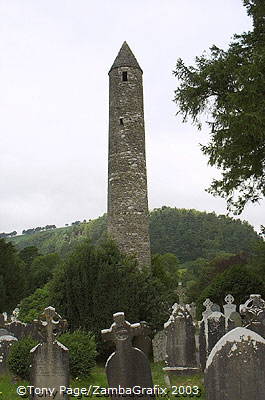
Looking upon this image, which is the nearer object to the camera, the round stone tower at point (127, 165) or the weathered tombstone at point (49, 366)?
the weathered tombstone at point (49, 366)

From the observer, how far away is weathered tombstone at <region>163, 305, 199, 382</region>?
1194cm

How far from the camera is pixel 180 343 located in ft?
39.6

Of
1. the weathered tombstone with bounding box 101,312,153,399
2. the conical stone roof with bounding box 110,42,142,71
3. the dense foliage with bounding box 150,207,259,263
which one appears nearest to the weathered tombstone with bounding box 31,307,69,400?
the weathered tombstone with bounding box 101,312,153,399

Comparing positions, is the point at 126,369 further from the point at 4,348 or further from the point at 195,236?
the point at 195,236

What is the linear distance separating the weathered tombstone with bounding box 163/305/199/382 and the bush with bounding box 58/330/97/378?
1.82 m

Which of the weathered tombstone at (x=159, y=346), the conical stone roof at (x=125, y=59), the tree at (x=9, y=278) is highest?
the conical stone roof at (x=125, y=59)

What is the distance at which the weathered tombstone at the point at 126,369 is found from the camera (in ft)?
24.4

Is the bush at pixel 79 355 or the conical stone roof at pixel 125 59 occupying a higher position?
the conical stone roof at pixel 125 59

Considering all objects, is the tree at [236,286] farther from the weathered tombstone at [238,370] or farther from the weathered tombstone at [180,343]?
the weathered tombstone at [238,370]

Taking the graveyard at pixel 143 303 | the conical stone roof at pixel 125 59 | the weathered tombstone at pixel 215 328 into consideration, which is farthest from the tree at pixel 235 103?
the conical stone roof at pixel 125 59

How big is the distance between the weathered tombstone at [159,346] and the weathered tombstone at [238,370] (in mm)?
10971

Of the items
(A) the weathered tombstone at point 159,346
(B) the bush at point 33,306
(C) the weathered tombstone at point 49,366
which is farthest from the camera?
(B) the bush at point 33,306

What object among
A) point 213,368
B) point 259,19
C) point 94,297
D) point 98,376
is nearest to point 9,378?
point 98,376

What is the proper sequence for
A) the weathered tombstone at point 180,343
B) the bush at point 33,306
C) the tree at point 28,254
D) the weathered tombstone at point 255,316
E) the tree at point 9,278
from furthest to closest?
the tree at point 28,254 < the tree at point 9,278 < the bush at point 33,306 < the weathered tombstone at point 180,343 < the weathered tombstone at point 255,316
